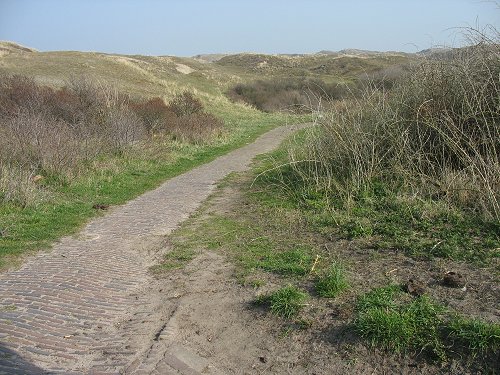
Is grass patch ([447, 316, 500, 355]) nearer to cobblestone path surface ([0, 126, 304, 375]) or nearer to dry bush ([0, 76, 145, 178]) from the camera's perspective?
cobblestone path surface ([0, 126, 304, 375])

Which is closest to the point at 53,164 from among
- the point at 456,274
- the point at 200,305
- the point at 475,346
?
the point at 200,305

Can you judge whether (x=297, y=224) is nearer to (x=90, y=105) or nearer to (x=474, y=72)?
(x=474, y=72)

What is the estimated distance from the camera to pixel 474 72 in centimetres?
880

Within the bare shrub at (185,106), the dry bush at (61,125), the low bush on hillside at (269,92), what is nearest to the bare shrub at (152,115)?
the dry bush at (61,125)

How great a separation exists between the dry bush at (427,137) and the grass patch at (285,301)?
3372 millimetres

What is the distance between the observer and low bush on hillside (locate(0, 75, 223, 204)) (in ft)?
41.9

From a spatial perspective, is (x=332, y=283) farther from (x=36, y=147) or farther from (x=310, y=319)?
(x=36, y=147)

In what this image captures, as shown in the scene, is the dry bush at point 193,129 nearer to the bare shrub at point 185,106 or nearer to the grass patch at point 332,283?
the bare shrub at point 185,106

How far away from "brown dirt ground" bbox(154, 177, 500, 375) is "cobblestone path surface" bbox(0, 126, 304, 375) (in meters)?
0.27

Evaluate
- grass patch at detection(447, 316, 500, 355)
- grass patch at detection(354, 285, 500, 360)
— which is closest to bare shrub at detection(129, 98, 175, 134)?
grass patch at detection(354, 285, 500, 360)

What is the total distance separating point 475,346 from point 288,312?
176 cm

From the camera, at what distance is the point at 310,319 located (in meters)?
4.91

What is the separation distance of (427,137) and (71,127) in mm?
11638

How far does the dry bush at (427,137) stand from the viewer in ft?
26.5
